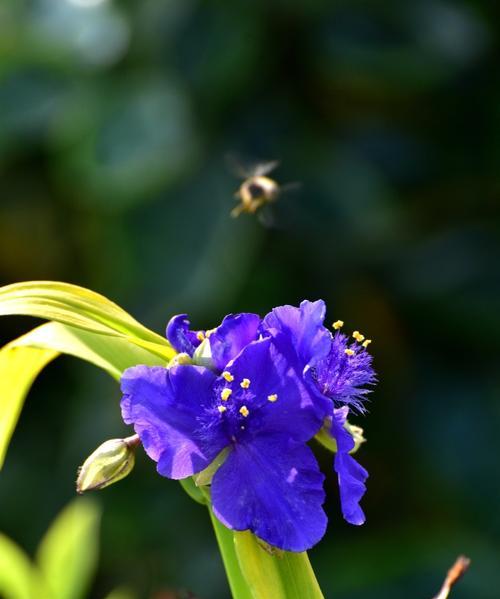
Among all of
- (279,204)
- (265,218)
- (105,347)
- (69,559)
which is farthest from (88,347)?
(279,204)

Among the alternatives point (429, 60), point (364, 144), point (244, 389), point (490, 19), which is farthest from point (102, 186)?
point (244, 389)

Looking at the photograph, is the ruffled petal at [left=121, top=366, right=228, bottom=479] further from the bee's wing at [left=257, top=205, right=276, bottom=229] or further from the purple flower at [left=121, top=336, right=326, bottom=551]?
the bee's wing at [left=257, top=205, right=276, bottom=229]

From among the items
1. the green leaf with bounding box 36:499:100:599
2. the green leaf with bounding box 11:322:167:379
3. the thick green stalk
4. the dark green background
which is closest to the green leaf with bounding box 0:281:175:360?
the green leaf with bounding box 11:322:167:379

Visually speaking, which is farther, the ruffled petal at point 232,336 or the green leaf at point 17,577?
the green leaf at point 17,577

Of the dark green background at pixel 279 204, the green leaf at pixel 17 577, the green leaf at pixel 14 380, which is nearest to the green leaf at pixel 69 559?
the green leaf at pixel 17 577

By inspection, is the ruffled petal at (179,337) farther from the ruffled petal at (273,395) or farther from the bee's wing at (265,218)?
the bee's wing at (265,218)

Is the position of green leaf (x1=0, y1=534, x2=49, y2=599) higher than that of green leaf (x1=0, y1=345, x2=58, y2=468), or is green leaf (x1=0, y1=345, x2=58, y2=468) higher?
green leaf (x1=0, y1=345, x2=58, y2=468)

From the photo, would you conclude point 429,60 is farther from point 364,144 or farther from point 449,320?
point 449,320

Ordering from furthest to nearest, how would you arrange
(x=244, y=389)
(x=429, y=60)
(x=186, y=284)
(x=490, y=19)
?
(x=490, y=19) < (x=429, y=60) < (x=186, y=284) < (x=244, y=389)
